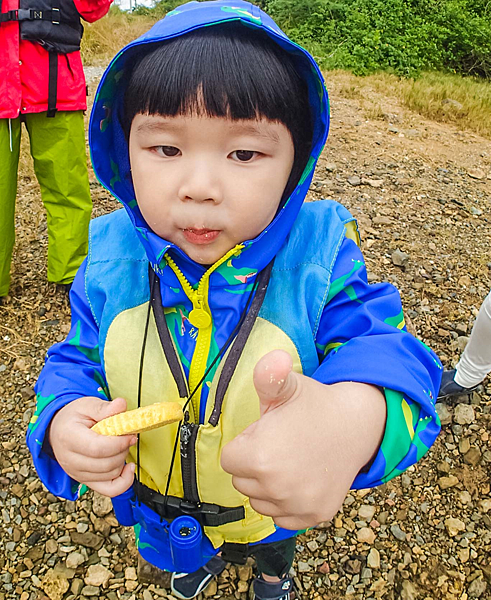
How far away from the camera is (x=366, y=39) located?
9062 millimetres

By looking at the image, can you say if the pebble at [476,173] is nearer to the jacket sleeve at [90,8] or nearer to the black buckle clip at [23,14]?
the jacket sleeve at [90,8]

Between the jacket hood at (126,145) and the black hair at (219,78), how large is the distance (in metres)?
0.03

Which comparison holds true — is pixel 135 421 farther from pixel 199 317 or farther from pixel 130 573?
pixel 130 573

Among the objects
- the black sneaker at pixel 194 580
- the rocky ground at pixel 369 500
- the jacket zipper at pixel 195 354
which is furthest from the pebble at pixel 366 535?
the jacket zipper at pixel 195 354

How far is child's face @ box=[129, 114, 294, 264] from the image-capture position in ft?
3.31

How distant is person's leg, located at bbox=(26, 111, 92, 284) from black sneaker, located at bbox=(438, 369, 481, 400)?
2.35 metres

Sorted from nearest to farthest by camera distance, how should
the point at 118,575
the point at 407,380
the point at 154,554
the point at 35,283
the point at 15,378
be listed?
the point at 407,380
the point at 154,554
the point at 118,575
the point at 15,378
the point at 35,283

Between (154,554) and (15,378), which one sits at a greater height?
(154,554)

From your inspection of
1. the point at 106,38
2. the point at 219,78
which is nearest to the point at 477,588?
the point at 219,78

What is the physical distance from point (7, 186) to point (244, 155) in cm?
230

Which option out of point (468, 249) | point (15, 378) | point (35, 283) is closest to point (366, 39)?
point (468, 249)

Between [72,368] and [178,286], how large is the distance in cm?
36

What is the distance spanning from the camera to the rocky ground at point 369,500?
196 cm

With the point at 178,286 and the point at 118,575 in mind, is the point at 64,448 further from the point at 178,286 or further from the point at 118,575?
the point at 118,575
